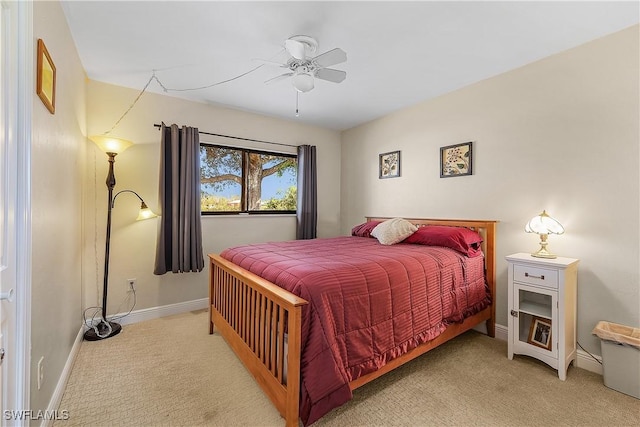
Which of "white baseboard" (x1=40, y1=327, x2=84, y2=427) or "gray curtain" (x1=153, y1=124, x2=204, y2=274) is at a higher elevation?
"gray curtain" (x1=153, y1=124, x2=204, y2=274)

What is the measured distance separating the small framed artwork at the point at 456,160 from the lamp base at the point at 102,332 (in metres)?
3.77

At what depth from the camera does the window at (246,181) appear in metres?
3.61

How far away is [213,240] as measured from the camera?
141 inches

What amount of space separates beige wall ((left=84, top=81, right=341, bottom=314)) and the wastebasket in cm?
350

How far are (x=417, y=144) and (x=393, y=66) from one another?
3.82 ft

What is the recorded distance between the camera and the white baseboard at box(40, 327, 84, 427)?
156cm

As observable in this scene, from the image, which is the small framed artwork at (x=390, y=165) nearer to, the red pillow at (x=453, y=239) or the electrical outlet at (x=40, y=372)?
the red pillow at (x=453, y=239)

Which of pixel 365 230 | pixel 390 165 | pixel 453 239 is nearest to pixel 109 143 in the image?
pixel 365 230

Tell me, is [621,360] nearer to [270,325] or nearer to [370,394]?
[370,394]

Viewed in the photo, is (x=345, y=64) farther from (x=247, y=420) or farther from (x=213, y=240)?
(x=247, y=420)

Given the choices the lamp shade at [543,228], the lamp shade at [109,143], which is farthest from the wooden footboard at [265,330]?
the lamp shade at [543,228]

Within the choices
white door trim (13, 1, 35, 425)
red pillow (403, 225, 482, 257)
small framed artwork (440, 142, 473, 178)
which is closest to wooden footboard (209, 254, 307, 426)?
white door trim (13, 1, 35, 425)

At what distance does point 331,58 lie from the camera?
205 centimetres

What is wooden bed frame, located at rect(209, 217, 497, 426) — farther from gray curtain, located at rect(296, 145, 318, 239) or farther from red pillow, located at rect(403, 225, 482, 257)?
gray curtain, located at rect(296, 145, 318, 239)
